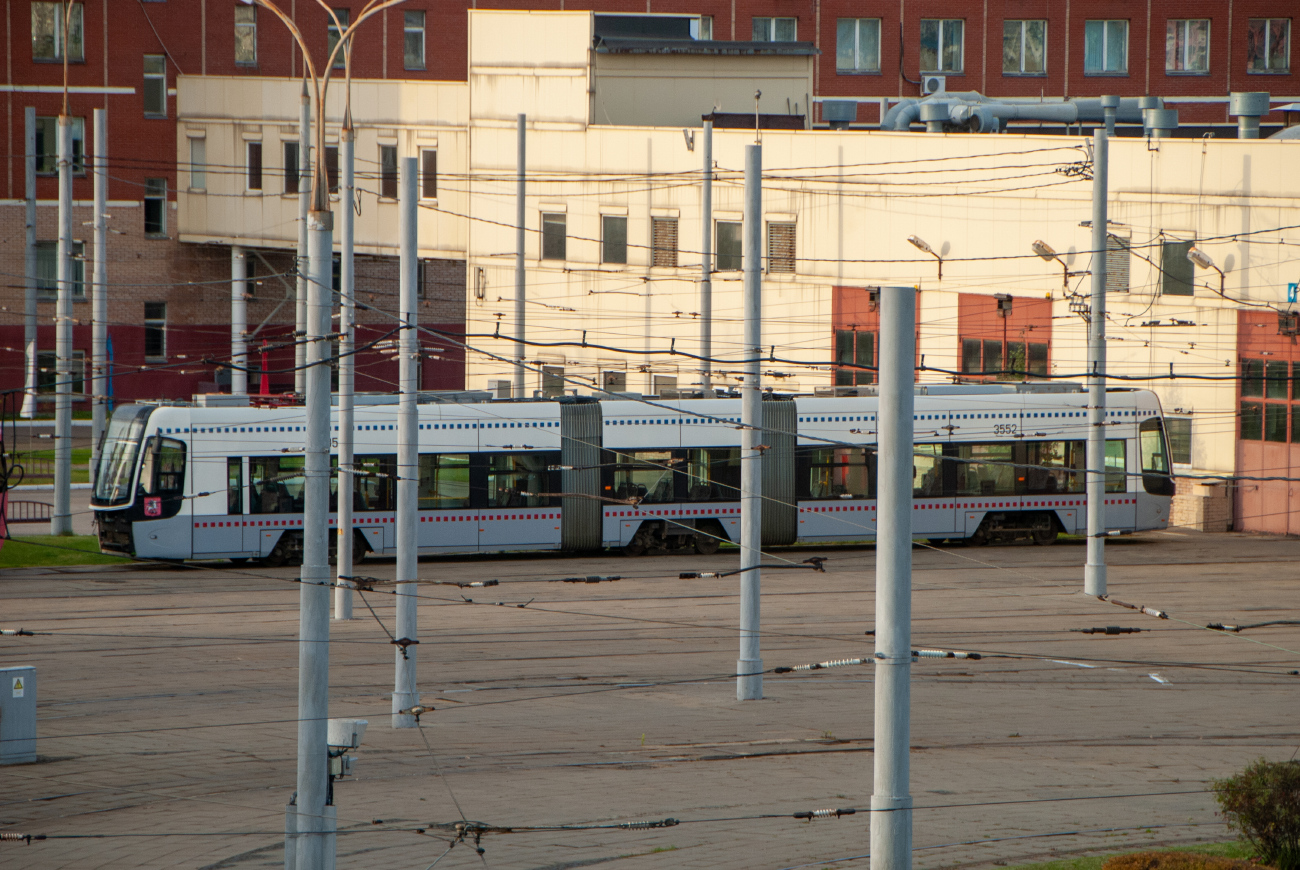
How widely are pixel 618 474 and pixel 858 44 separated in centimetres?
3168

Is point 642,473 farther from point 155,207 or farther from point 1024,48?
point 1024,48

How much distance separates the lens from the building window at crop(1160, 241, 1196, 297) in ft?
113

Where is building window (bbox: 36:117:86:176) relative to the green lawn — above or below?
above

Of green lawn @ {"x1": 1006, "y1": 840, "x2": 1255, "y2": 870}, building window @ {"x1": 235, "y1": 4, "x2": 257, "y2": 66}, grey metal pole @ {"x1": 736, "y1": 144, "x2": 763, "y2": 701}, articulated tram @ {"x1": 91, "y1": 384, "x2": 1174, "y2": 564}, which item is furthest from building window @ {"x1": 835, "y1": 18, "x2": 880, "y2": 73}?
green lawn @ {"x1": 1006, "y1": 840, "x2": 1255, "y2": 870}

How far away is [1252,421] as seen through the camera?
34.6m

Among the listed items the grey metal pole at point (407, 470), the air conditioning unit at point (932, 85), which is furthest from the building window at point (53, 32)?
the grey metal pole at point (407, 470)

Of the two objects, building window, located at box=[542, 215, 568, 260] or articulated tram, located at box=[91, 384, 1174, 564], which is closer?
articulated tram, located at box=[91, 384, 1174, 564]

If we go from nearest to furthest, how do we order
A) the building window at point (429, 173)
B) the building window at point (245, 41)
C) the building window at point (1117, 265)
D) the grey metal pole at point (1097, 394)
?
the grey metal pole at point (1097, 394)
the building window at point (1117, 265)
the building window at point (429, 173)
the building window at point (245, 41)

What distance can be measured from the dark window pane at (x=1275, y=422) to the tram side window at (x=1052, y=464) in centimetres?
497

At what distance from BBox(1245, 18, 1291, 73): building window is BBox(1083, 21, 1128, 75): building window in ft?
14.0

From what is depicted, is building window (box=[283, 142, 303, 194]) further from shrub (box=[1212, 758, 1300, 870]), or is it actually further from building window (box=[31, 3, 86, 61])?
shrub (box=[1212, 758, 1300, 870])

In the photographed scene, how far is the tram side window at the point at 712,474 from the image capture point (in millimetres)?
30812

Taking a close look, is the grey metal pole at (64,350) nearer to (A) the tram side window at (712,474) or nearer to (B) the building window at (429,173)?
(A) the tram side window at (712,474)

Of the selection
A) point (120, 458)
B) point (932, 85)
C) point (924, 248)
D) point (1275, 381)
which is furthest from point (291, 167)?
point (1275, 381)
